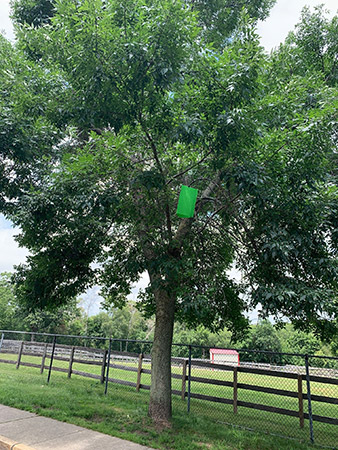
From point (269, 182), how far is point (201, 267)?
94.2 inches

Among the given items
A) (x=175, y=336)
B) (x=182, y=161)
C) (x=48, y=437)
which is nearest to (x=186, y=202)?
(x=182, y=161)

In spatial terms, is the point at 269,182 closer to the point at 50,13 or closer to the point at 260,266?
the point at 260,266

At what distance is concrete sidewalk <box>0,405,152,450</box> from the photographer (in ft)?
14.9

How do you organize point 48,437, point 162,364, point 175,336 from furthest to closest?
point 175,336, point 162,364, point 48,437

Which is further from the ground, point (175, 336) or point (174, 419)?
point (175, 336)

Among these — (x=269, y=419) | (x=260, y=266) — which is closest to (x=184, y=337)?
(x=269, y=419)

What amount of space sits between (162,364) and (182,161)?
4272 mm

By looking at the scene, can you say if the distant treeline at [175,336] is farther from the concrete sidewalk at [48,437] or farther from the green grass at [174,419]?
the concrete sidewalk at [48,437]

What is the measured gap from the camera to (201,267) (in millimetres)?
6840

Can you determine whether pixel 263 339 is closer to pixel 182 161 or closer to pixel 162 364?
pixel 162 364

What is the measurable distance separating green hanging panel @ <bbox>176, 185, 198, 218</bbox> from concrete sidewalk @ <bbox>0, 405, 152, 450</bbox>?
3.47 m

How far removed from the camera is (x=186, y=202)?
4973 millimetres

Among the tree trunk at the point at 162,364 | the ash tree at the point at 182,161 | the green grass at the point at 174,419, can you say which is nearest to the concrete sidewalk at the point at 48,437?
the green grass at the point at 174,419

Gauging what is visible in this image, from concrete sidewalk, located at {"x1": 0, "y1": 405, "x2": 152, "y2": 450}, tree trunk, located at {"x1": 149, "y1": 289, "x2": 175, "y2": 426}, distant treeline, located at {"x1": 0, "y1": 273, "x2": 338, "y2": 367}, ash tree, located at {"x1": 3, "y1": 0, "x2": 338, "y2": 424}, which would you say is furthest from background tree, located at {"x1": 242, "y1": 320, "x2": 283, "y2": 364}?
concrete sidewalk, located at {"x1": 0, "y1": 405, "x2": 152, "y2": 450}
